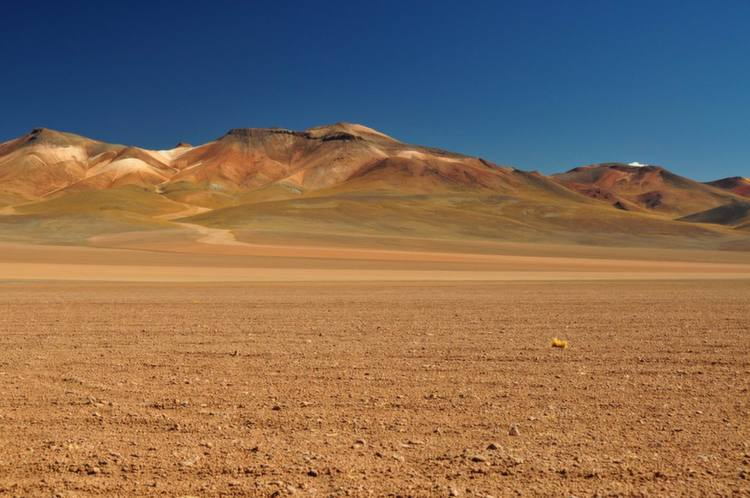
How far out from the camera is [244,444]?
7.28 m

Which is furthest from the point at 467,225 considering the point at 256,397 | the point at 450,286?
the point at 256,397

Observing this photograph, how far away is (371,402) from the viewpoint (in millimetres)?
9055

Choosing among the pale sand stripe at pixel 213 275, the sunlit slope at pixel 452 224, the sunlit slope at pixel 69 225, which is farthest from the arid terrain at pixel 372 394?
the sunlit slope at pixel 452 224

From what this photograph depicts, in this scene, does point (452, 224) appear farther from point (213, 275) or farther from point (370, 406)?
point (370, 406)

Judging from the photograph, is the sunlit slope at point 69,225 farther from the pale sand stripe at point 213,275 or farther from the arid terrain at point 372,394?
the arid terrain at point 372,394

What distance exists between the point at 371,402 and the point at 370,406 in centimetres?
20

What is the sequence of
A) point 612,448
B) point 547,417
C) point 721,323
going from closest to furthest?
1. point 612,448
2. point 547,417
3. point 721,323

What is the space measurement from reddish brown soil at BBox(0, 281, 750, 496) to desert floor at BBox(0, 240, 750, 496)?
1.3 inches

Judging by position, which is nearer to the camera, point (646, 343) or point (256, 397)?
point (256, 397)

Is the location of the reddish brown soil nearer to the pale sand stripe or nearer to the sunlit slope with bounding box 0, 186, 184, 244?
the pale sand stripe

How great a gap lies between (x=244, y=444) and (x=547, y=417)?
358cm

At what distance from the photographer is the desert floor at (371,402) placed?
21.0 ft

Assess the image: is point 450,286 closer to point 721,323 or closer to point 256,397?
point 721,323

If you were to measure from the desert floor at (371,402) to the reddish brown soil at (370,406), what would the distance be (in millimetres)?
34
